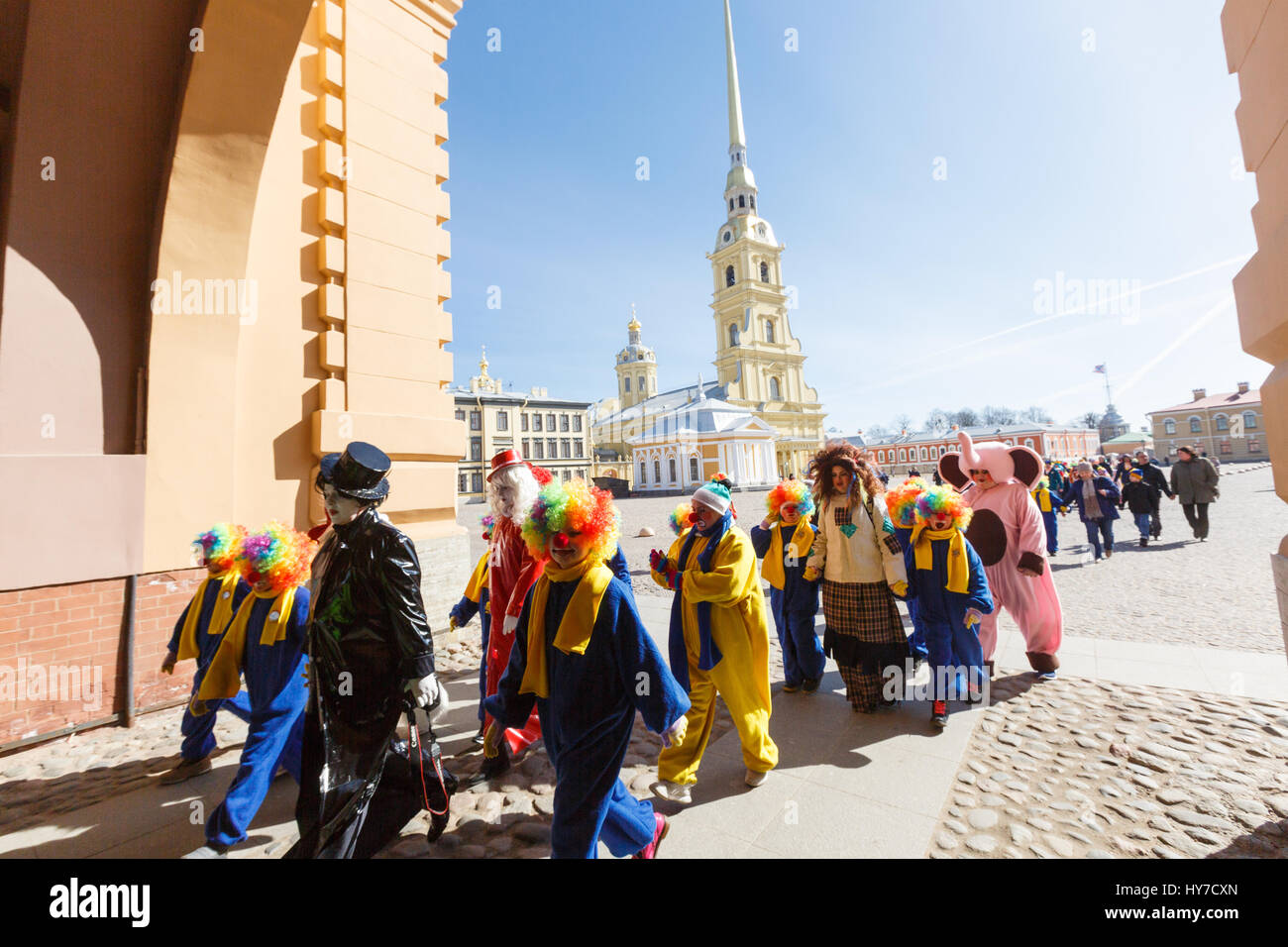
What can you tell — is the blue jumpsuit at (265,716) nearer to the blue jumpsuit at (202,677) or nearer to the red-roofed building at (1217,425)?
the blue jumpsuit at (202,677)

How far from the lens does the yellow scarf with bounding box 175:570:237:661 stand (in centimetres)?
326

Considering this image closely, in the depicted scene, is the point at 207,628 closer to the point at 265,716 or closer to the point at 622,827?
the point at 265,716

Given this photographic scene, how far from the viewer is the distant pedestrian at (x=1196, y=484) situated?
10.3 meters

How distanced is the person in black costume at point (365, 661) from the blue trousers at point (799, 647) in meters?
2.96

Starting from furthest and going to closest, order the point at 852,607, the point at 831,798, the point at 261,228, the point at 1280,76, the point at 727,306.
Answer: the point at 727,306 → the point at 261,228 → the point at 852,607 → the point at 831,798 → the point at 1280,76

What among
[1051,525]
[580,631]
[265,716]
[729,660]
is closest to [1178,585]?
→ [1051,525]

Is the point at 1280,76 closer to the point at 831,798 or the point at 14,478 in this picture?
the point at 831,798

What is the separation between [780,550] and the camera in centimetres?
470

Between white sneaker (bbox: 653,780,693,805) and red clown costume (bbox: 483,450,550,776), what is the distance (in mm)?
952

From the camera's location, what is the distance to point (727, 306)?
60.0 metres

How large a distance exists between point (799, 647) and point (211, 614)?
422 cm
